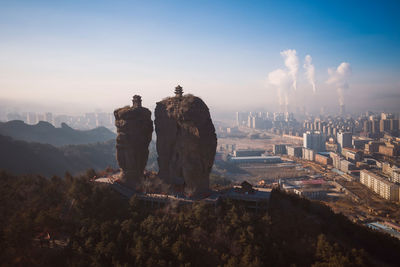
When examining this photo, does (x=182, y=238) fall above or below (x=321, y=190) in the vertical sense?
above

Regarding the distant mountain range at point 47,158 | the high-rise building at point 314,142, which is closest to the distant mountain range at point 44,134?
the distant mountain range at point 47,158

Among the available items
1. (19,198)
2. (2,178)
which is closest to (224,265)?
(19,198)

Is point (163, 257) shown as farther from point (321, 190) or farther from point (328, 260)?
point (321, 190)

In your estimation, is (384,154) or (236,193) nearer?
(236,193)

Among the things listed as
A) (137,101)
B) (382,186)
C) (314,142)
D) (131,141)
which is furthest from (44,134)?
(314,142)

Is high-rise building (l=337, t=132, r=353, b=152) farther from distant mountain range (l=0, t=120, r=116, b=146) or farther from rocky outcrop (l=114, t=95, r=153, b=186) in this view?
distant mountain range (l=0, t=120, r=116, b=146)

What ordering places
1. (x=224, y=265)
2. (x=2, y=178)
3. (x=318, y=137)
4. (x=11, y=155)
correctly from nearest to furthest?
(x=224, y=265), (x=2, y=178), (x=11, y=155), (x=318, y=137)
